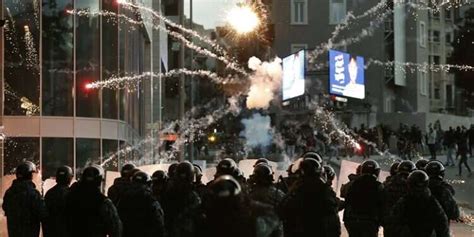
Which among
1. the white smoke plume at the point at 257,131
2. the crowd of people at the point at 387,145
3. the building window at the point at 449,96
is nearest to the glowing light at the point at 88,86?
the crowd of people at the point at 387,145

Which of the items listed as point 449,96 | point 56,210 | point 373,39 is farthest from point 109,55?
point 449,96

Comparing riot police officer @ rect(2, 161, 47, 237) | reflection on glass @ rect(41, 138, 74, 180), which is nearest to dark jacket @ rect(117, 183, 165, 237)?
riot police officer @ rect(2, 161, 47, 237)

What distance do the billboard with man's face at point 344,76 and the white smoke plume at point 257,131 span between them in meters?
4.86

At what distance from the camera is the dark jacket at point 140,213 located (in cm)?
915

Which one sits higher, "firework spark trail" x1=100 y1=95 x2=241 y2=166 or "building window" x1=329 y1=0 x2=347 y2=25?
"building window" x1=329 y1=0 x2=347 y2=25

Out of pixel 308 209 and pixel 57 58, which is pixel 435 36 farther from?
pixel 308 209

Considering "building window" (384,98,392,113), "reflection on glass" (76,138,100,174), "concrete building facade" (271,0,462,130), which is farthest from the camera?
"concrete building facade" (271,0,462,130)

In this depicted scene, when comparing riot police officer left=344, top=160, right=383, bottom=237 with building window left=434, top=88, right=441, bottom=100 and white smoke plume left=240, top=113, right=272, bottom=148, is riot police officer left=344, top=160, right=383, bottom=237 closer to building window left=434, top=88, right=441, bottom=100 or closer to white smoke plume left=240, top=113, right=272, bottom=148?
white smoke plume left=240, top=113, right=272, bottom=148

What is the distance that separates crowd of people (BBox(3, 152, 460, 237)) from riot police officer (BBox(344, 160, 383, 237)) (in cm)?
1

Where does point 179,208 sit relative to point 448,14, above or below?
below

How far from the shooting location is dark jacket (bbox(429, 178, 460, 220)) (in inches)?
377

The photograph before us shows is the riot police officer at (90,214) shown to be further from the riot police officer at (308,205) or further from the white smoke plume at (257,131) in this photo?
the white smoke plume at (257,131)

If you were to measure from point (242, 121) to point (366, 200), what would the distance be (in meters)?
44.9

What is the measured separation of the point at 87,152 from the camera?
25.2m
